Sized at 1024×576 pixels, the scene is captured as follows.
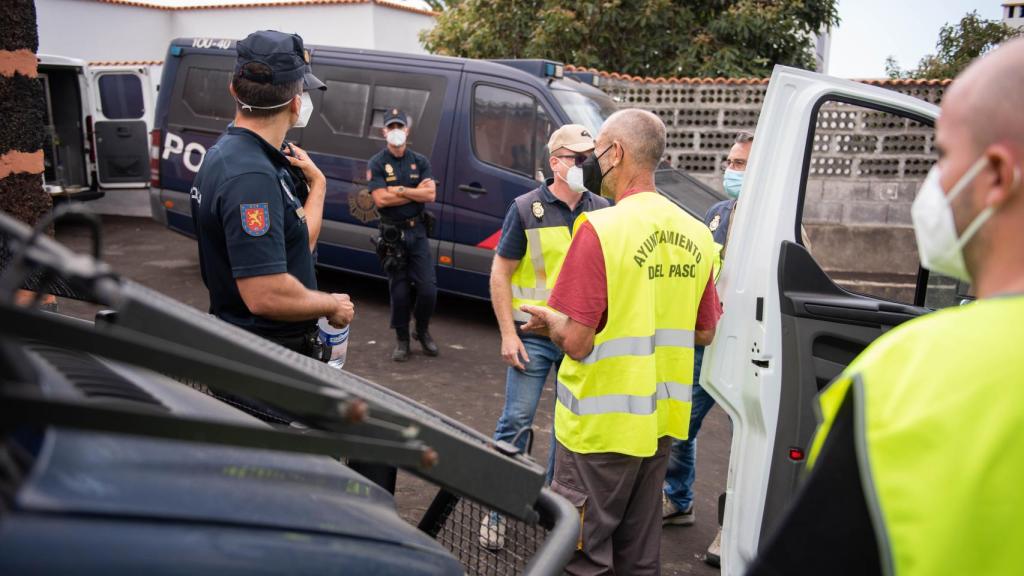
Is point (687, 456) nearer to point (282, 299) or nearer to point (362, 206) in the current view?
point (282, 299)

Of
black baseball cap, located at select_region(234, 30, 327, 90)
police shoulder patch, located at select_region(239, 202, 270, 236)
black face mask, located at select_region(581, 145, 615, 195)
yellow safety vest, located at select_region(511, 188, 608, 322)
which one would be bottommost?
yellow safety vest, located at select_region(511, 188, 608, 322)

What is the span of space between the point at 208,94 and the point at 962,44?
10.6 m

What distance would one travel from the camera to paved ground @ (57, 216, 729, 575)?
4.11 meters

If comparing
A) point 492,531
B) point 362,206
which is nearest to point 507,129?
point 362,206

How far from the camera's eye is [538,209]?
3.95 m

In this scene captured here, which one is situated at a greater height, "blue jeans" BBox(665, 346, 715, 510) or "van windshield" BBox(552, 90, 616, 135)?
"van windshield" BBox(552, 90, 616, 135)

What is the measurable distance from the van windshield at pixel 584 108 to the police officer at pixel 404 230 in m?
1.23

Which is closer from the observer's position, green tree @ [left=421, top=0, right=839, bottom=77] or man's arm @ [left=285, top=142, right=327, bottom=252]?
man's arm @ [left=285, top=142, right=327, bottom=252]

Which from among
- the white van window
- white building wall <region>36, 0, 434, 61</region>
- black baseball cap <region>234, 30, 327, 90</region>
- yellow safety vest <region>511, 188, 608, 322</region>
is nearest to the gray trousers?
yellow safety vest <region>511, 188, 608, 322</region>

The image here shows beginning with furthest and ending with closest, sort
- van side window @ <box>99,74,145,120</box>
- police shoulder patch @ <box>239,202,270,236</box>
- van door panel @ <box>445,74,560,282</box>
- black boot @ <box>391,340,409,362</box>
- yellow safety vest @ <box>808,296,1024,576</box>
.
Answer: van side window @ <box>99,74,145,120</box> → van door panel @ <box>445,74,560,282</box> → black boot @ <box>391,340,409,362</box> → police shoulder patch @ <box>239,202,270,236</box> → yellow safety vest @ <box>808,296,1024,576</box>

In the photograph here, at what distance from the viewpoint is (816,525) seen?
3.95ft

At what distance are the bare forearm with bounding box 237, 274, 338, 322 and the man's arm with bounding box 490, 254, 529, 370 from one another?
1193 mm

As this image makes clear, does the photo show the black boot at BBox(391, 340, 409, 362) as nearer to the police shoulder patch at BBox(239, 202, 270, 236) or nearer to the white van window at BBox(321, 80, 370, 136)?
the white van window at BBox(321, 80, 370, 136)

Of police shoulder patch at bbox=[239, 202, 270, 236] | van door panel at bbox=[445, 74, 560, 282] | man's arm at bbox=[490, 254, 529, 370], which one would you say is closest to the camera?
police shoulder patch at bbox=[239, 202, 270, 236]
